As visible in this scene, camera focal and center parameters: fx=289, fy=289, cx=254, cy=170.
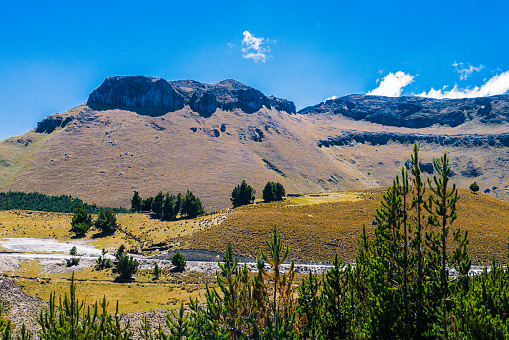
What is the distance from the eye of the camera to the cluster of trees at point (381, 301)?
26.2 ft

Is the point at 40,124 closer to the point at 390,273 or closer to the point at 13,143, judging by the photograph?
the point at 13,143

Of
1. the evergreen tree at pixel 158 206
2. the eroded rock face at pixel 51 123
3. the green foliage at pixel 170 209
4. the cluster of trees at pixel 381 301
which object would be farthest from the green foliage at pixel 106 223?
the eroded rock face at pixel 51 123

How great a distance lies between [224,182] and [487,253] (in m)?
112

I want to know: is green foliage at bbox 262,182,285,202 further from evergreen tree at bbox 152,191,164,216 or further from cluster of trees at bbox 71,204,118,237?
cluster of trees at bbox 71,204,118,237

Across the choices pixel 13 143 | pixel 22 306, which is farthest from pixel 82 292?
pixel 13 143

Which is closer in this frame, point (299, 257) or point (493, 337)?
point (493, 337)

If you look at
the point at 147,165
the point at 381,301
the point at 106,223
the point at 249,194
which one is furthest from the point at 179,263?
the point at 147,165

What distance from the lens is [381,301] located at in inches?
366

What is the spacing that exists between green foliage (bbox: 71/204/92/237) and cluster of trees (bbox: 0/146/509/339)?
5426 cm

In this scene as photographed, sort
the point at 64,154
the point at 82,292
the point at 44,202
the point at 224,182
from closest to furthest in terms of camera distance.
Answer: the point at 82,292, the point at 44,202, the point at 224,182, the point at 64,154

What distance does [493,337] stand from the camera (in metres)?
7.40

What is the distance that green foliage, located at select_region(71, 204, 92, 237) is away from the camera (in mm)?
56250

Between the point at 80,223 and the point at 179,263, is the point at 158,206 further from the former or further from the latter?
the point at 179,263

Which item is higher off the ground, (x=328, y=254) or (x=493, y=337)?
(x=493, y=337)
